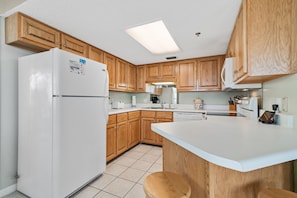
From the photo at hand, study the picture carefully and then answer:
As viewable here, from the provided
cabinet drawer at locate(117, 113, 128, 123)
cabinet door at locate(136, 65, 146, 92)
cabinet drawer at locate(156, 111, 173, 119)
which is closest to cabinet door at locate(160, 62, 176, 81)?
cabinet door at locate(136, 65, 146, 92)

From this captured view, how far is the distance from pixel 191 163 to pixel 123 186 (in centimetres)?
126

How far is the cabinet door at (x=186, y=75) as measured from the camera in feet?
10.6

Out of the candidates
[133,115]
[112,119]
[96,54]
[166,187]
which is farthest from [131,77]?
[166,187]

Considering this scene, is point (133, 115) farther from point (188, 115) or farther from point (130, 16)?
point (130, 16)

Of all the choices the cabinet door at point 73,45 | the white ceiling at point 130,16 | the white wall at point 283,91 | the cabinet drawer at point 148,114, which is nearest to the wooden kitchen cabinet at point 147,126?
the cabinet drawer at point 148,114

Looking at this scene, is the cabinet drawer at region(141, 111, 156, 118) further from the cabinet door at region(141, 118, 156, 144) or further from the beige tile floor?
the beige tile floor

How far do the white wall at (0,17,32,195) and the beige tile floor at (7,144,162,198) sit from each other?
0.94 ft

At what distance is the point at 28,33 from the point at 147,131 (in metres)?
2.73

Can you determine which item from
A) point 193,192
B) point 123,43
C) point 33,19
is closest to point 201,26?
point 123,43

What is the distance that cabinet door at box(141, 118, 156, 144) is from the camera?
3314 mm

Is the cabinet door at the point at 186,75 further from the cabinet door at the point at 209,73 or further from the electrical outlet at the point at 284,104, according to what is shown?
the electrical outlet at the point at 284,104

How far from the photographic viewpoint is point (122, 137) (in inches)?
110

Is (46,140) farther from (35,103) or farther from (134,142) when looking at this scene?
(134,142)

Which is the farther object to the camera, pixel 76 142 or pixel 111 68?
pixel 111 68
